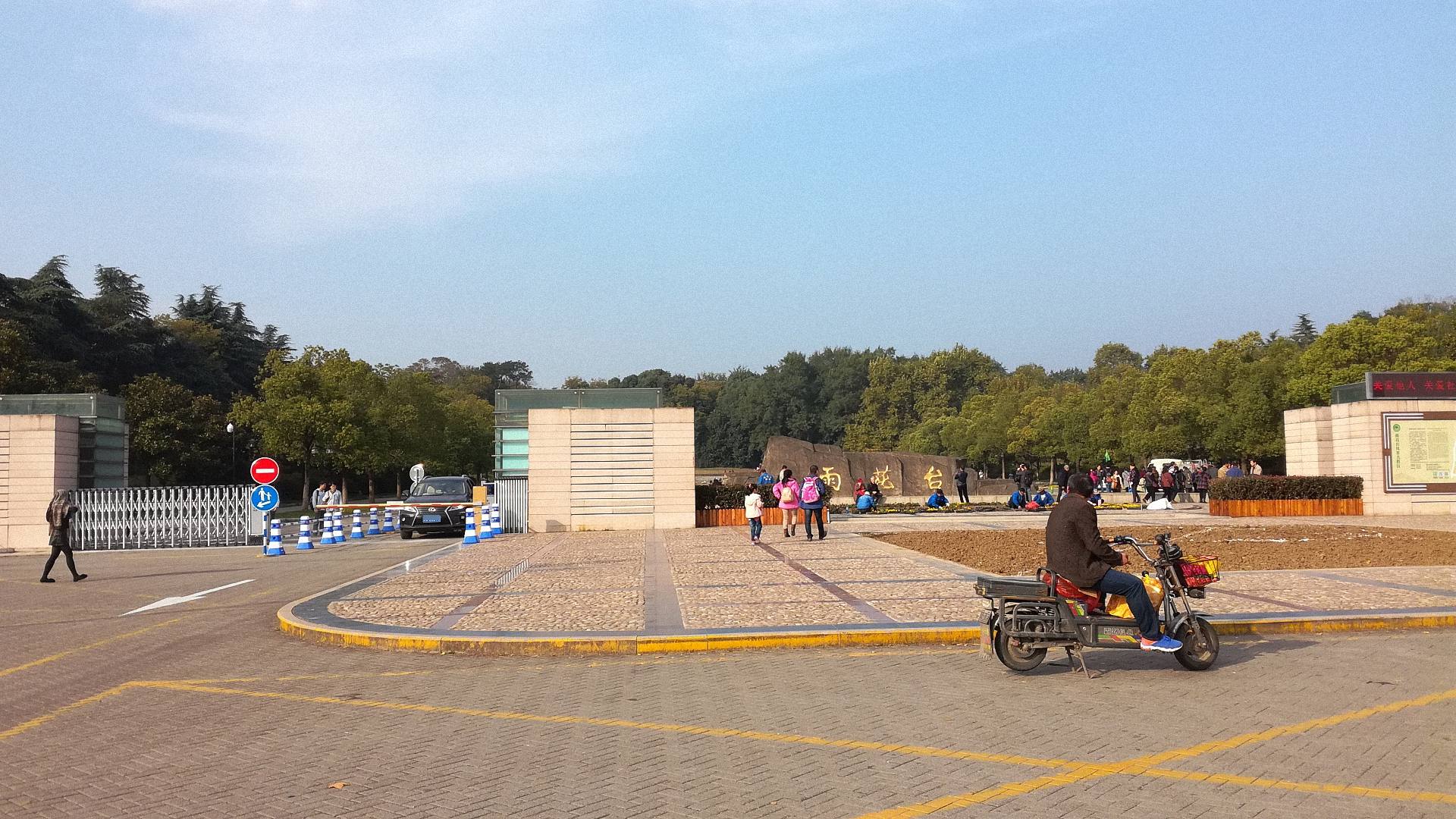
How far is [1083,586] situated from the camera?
883 centimetres

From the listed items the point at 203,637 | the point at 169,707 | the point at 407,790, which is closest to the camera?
the point at 407,790

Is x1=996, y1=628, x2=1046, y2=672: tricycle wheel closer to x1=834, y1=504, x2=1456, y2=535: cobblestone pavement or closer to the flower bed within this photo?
x1=834, y1=504, x2=1456, y2=535: cobblestone pavement

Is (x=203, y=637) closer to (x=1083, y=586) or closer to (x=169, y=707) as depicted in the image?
(x=169, y=707)

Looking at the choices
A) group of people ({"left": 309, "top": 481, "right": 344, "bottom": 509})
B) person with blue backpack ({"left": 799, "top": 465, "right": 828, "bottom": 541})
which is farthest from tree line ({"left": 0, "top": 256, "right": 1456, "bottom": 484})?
person with blue backpack ({"left": 799, "top": 465, "right": 828, "bottom": 541})

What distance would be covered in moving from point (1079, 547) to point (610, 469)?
862 inches

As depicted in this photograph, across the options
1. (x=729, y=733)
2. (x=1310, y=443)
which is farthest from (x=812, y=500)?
(x=1310, y=443)

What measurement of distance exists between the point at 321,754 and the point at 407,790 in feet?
3.76

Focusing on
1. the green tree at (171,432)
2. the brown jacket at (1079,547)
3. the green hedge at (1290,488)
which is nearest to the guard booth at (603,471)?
the green hedge at (1290,488)

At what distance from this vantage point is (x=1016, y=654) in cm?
901

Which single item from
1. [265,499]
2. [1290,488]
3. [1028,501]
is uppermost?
[265,499]

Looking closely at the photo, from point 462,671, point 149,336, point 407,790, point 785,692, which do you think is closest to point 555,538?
point 462,671

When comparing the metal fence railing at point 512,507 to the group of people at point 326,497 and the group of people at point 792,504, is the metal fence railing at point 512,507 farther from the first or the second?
the group of people at point 792,504

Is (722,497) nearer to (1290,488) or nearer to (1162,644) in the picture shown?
(1290,488)

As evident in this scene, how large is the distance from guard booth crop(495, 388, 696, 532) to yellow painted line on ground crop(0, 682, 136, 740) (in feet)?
67.1
